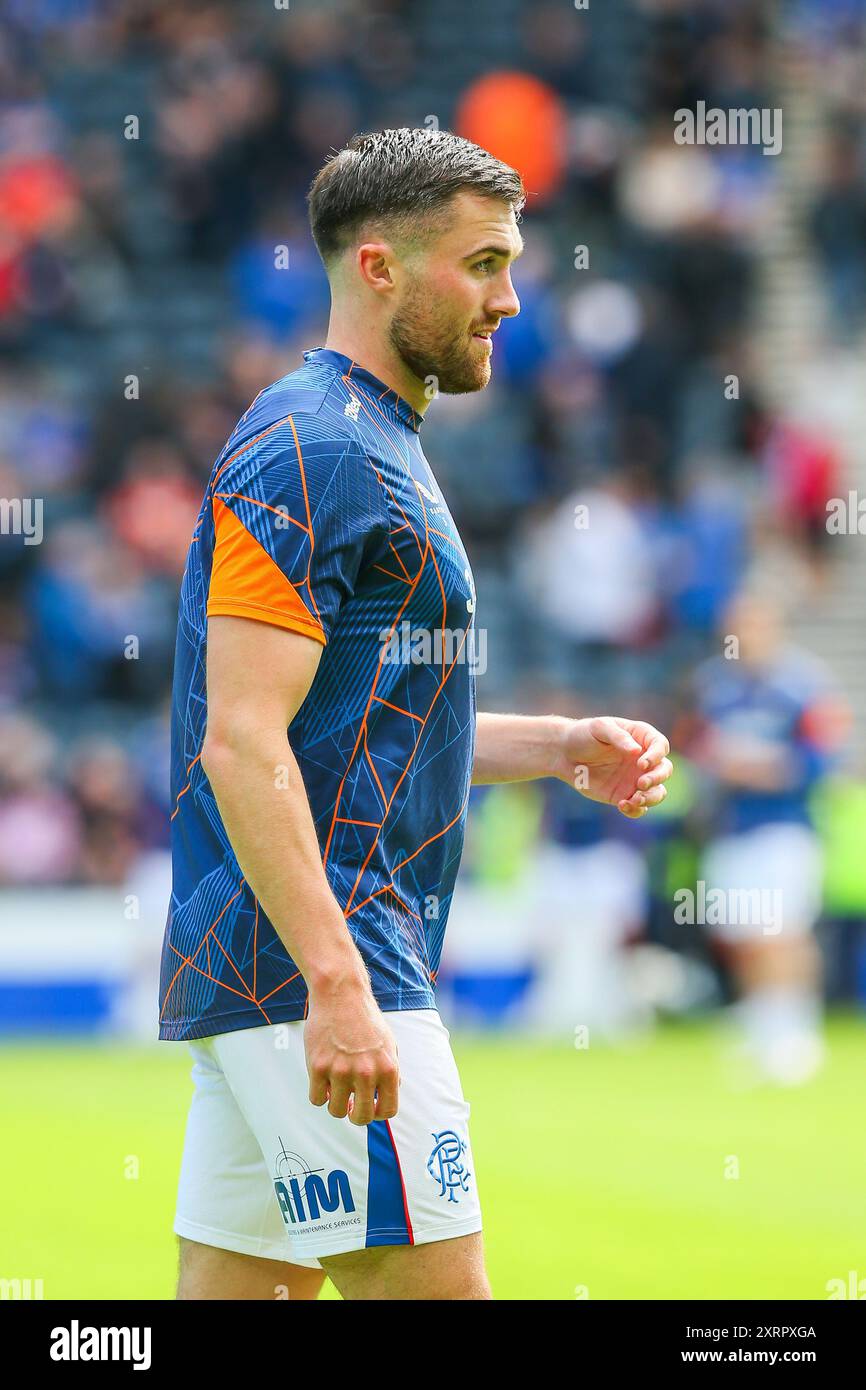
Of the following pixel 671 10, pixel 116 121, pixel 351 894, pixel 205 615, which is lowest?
pixel 351 894

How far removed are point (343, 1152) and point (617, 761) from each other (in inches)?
38.7

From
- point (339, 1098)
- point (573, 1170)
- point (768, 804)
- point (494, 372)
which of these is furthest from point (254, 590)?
point (494, 372)

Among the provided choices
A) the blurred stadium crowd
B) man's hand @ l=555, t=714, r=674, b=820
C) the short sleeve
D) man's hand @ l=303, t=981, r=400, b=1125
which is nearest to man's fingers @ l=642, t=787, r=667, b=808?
man's hand @ l=555, t=714, r=674, b=820

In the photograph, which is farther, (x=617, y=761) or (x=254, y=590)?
(x=617, y=761)

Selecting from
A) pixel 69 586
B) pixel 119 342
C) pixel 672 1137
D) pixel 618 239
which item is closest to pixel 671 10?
pixel 618 239

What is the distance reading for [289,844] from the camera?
10.3 feet

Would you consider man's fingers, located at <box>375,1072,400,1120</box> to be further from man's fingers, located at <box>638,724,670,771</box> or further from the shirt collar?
the shirt collar

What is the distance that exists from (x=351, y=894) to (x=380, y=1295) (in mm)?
641

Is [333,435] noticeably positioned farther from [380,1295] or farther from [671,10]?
[671,10]

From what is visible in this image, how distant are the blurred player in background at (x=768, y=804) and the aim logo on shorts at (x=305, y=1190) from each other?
26.2 ft

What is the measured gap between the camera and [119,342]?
50.2 ft

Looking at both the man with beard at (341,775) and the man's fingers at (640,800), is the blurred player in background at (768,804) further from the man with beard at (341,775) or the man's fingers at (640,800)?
the man with beard at (341,775)

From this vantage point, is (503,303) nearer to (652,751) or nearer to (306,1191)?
(652,751)

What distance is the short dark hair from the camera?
351cm
